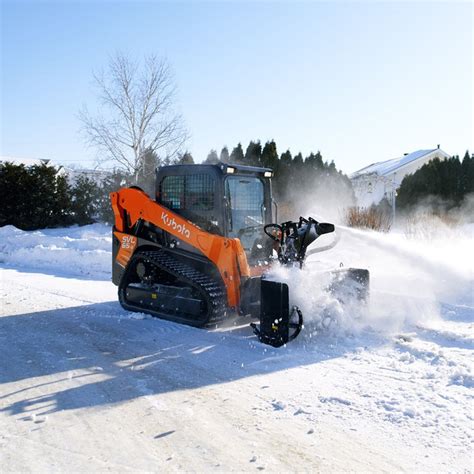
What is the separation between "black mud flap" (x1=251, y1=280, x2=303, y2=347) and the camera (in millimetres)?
5309

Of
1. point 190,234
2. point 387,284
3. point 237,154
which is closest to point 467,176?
point 237,154

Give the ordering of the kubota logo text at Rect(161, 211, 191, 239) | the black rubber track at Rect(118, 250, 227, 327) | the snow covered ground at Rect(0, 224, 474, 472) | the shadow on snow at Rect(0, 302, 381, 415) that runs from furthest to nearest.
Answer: the kubota logo text at Rect(161, 211, 191, 239) → the black rubber track at Rect(118, 250, 227, 327) → the shadow on snow at Rect(0, 302, 381, 415) → the snow covered ground at Rect(0, 224, 474, 472)

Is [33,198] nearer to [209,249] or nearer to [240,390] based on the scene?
[209,249]

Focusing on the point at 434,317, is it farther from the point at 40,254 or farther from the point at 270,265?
the point at 40,254

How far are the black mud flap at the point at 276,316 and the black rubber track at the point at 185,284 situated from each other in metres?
0.65

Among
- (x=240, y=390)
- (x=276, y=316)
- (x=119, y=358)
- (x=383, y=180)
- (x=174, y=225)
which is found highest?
(x=383, y=180)

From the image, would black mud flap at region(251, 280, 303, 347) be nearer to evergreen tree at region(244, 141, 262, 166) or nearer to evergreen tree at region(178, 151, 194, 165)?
evergreen tree at region(178, 151, 194, 165)

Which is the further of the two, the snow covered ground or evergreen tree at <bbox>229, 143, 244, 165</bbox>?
evergreen tree at <bbox>229, 143, 244, 165</bbox>

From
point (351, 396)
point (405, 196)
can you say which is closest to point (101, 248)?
point (351, 396)

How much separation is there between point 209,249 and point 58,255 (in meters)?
7.99

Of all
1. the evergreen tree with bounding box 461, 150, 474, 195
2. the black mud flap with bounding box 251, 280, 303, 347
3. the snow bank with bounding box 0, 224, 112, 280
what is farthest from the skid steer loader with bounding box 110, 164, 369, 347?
the evergreen tree with bounding box 461, 150, 474, 195

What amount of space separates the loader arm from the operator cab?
0.24 metres

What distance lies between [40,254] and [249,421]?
36.1ft

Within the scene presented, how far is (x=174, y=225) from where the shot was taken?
21.7 ft
